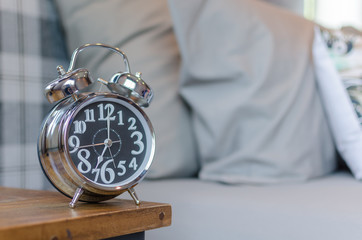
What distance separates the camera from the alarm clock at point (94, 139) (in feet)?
2.06

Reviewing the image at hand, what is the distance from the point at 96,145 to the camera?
654 mm

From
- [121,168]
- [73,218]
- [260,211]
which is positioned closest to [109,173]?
[121,168]

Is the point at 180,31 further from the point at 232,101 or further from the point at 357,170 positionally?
the point at 357,170

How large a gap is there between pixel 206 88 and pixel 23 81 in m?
0.49

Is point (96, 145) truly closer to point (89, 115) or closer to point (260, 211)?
point (89, 115)

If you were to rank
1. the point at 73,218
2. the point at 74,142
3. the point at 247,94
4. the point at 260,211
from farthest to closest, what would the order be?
the point at 247,94
the point at 260,211
the point at 74,142
the point at 73,218

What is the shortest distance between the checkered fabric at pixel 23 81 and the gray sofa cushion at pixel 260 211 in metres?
0.34

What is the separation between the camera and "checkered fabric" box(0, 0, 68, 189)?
3.62 feet

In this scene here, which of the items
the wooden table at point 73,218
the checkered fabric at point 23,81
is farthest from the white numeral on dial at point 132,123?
the checkered fabric at point 23,81

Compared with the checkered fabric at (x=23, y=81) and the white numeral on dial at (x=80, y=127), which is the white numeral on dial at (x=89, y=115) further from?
the checkered fabric at (x=23, y=81)

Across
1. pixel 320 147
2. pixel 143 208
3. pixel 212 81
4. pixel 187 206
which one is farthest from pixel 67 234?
pixel 320 147

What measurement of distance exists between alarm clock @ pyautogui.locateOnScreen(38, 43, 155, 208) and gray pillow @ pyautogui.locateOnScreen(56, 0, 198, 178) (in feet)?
1.40

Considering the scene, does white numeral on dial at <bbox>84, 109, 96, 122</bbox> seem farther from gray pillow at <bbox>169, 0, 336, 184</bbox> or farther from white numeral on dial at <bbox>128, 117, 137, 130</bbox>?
gray pillow at <bbox>169, 0, 336, 184</bbox>

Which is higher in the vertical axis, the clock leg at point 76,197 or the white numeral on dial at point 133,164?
the white numeral on dial at point 133,164
